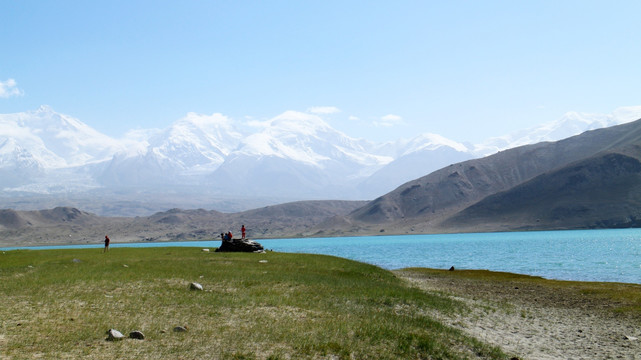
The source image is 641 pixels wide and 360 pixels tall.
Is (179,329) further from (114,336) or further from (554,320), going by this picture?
(554,320)

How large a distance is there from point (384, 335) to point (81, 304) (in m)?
13.9

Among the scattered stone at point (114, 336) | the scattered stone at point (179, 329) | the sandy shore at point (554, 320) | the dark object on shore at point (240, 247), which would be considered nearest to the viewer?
the scattered stone at point (114, 336)

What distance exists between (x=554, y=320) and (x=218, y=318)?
1742 centimetres

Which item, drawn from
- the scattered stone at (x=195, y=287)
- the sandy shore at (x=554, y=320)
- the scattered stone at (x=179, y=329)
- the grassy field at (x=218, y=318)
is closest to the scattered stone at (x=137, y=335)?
the grassy field at (x=218, y=318)

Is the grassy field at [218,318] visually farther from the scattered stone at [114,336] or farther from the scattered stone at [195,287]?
the scattered stone at [195,287]

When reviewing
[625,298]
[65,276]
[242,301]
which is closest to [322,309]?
[242,301]

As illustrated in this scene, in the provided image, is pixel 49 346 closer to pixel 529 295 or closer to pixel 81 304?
pixel 81 304

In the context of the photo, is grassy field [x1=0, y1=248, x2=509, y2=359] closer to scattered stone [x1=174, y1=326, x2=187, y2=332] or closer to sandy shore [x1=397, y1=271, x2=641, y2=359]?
scattered stone [x1=174, y1=326, x2=187, y2=332]

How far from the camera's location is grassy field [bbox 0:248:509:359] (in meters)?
16.3

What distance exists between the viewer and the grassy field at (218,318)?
1630 centimetres

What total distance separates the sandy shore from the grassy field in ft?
6.09

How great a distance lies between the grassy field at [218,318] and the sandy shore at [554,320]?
186 centimetres

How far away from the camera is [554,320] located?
25.8 metres

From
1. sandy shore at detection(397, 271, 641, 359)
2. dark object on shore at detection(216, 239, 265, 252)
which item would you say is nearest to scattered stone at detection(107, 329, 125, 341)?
sandy shore at detection(397, 271, 641, 359)
